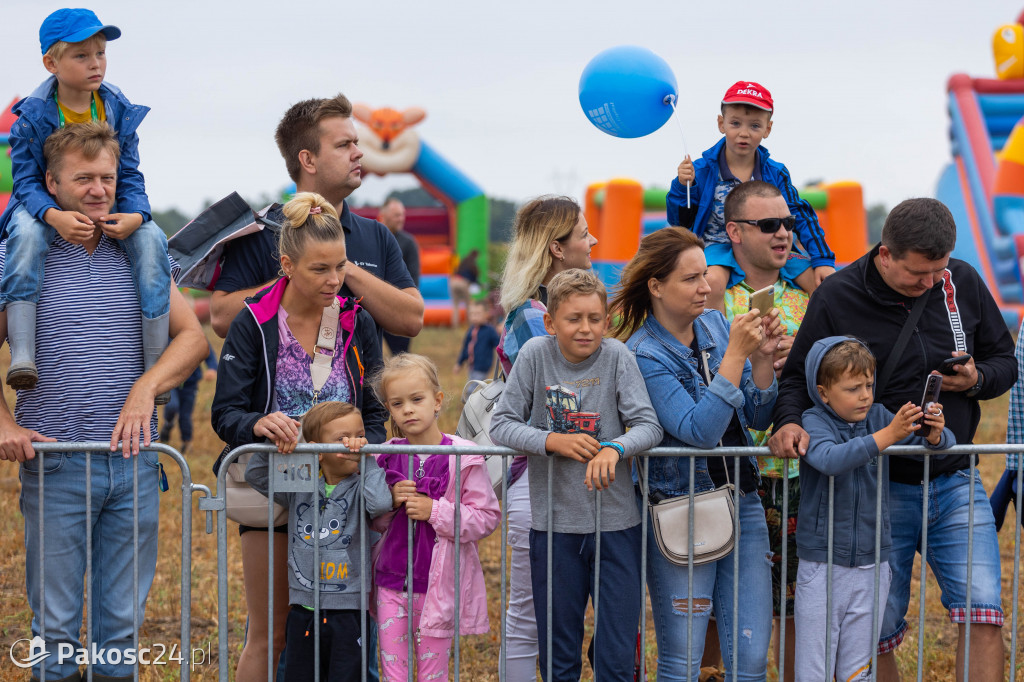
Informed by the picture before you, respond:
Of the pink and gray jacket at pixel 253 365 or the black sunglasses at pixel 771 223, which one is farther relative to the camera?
the black sunglasses at pixel 771 223

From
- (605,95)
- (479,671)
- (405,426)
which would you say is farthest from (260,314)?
(479,671)

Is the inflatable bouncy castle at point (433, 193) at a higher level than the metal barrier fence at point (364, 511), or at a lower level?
higher

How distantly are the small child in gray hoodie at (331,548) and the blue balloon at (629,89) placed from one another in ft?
6.18

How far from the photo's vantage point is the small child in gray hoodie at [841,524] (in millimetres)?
3426

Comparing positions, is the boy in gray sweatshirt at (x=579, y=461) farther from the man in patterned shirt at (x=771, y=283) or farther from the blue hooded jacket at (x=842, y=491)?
the man in patterned shirt at (x=771, y=283)

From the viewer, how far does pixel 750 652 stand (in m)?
3.41

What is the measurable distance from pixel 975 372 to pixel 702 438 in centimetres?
101

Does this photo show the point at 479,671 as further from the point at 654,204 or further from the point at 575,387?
the point at 654,204

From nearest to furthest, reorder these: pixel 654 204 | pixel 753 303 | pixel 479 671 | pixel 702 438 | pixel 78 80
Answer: pixel 702 438, pixel 753 303, pixel 78 80, pixel 479 671, pixel 654 204

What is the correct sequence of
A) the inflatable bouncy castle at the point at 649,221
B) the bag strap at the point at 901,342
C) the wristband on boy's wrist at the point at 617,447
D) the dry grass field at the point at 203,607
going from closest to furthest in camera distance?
the wristband on boy's wrist at the point at 617,447 < the bag strap at the point at 901,342 < the dry grass field at the point at 203,607 < the inflatable bouncy castle at the point at 649,221

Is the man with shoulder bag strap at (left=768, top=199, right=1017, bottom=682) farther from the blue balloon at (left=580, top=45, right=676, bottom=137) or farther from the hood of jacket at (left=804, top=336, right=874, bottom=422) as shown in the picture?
the blue balloon at (left=580, top=45, right=676, bottom=137)

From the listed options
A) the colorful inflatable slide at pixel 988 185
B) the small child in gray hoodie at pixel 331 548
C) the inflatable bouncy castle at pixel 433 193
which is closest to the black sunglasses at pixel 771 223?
the small child in gray hoodie at pixel 331 548

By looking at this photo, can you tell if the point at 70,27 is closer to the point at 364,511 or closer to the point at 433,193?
the point at 364,511

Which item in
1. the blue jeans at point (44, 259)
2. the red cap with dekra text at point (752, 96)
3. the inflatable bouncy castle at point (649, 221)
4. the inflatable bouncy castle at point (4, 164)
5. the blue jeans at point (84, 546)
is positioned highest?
the inflatable bouncy castle at point (4, 164)
